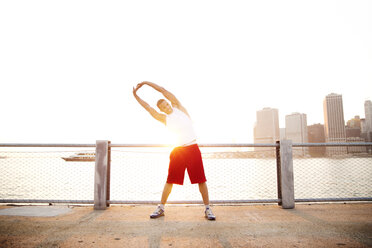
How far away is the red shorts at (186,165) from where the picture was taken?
3250 millimetres

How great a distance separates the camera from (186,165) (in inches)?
130

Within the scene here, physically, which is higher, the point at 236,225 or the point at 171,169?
the point at 171,169

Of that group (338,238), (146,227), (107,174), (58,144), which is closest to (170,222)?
(146,227)

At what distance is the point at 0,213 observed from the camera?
341 cm

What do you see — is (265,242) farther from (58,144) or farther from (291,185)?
(58,144)

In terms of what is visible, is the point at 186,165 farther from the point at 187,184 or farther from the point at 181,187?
the point at 187,184

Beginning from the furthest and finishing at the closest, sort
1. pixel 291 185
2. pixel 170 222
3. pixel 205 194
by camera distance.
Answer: pixel 291 185 < pixel 205 194 < pixel 170 222

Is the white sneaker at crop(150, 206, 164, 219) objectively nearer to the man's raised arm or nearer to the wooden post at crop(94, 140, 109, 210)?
the wooden post at crop(94, 140, 109, 210)

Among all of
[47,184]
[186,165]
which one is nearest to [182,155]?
[186,165]

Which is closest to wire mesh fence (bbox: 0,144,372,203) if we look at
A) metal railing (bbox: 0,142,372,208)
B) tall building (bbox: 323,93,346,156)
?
metal railing (bbox: 0,142,372,208)

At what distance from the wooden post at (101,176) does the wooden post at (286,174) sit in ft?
10.5

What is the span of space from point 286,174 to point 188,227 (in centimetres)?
213

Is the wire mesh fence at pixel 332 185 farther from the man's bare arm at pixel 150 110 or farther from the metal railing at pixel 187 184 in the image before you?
the man's bare arm at pixel 150 110

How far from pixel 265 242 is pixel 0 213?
12.8ft
